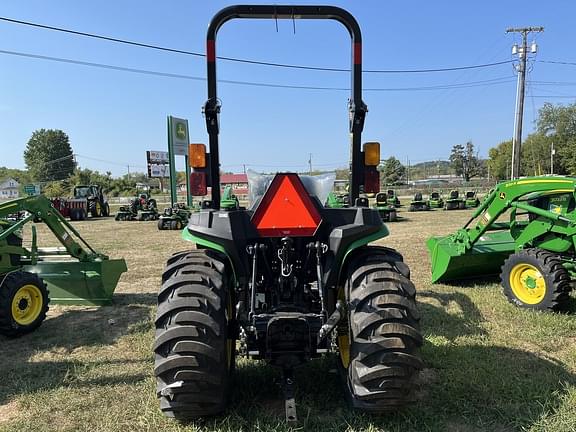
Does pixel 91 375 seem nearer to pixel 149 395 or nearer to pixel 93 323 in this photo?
pixel 149 395

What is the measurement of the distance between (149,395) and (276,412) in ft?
3.54

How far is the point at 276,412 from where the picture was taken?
3201 mm

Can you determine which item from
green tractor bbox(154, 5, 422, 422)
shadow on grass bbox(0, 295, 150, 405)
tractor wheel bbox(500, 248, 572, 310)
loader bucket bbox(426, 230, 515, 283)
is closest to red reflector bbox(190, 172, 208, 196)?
green tractor bbox(154, 5, 422, 422)

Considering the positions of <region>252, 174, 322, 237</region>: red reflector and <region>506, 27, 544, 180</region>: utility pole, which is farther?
<region>506, 27, 544, 180</region>: utility pole

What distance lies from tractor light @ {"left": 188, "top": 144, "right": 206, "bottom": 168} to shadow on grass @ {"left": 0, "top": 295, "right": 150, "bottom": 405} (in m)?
1.98

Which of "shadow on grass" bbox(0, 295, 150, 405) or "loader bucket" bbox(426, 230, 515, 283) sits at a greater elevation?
"loader bucket" bbox(426, 230, 515, 283)

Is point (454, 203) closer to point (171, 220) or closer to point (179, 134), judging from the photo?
point (171, 220)

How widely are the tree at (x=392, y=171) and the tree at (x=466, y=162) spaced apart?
19.0 metres

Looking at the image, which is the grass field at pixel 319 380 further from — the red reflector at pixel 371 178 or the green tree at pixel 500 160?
the green tree at pixel 500 160

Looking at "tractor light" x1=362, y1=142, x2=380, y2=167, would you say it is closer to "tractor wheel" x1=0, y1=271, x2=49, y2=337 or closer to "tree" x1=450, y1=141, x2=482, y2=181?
"tractor wheel" x1=0, y1=271, x2=49, y2=337

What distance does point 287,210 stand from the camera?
10.4 ft

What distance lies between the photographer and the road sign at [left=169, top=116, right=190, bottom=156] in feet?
88.1

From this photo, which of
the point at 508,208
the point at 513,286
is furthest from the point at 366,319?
the point at 508,208

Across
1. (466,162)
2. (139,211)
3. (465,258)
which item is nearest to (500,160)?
(466,162)
